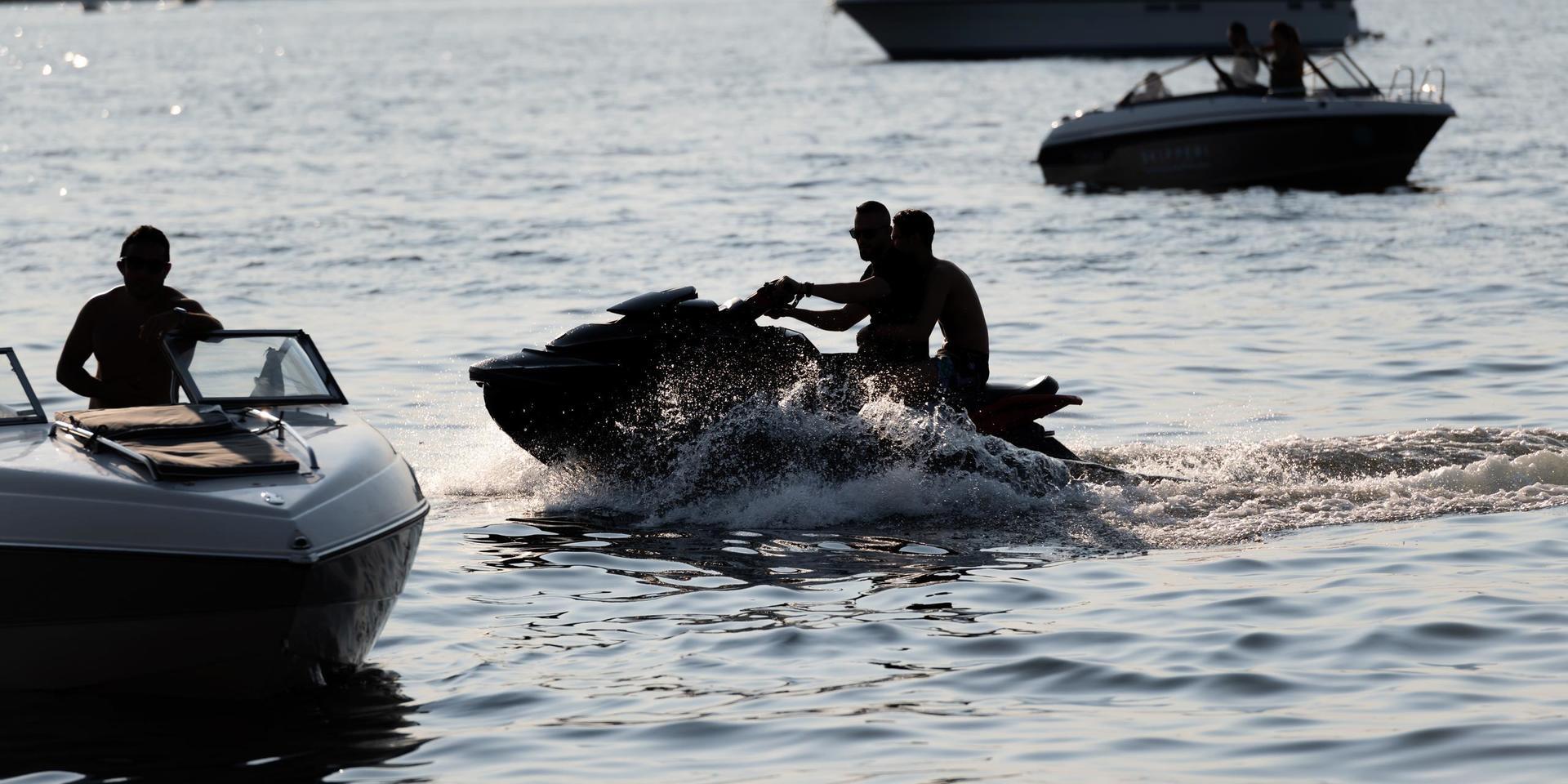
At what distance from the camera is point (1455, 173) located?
26.5m

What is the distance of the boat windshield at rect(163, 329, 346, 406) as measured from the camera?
7238 mm

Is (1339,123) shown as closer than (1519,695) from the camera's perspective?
No

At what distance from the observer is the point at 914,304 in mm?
9602

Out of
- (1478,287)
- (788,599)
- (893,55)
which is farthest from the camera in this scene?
(893,55)

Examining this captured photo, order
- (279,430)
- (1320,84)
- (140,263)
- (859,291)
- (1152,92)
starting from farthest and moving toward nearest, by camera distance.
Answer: (1152,92)
(1320,84)
(859,291)
(140,263)
(279,430)

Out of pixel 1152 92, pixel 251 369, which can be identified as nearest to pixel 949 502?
pixel 251 369

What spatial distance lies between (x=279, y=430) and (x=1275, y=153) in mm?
19189

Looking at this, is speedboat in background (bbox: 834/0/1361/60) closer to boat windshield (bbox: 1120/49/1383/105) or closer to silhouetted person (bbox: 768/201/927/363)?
boat windshield (bbox: 1120/49/1383/105)

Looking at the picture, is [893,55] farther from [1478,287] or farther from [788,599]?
[788,599]

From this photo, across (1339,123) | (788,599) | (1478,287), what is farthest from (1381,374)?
(1339,123)

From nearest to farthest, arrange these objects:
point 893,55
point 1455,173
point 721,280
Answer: point 721,280, point 1455,173, point 893,55

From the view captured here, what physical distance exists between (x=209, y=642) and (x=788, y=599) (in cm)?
241

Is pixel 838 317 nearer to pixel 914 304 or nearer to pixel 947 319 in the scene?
pixel 914 304

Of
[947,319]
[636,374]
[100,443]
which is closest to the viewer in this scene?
[100,443]
